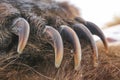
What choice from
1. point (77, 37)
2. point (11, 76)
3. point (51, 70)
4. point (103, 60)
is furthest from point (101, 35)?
point (11, 76)

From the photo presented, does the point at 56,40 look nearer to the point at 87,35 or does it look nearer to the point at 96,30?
the point at 87,35

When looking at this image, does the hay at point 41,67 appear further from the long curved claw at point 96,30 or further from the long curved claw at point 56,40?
the long curved claw at point 96,30

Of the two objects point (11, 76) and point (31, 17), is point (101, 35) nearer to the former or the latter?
point (31, 17)

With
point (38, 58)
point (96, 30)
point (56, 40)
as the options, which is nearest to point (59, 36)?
point (56, 40)

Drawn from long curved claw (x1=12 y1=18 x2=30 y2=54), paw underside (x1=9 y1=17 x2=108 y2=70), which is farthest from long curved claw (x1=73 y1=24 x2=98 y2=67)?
long curved claw (x1=12 y1=18 x2=30 y2=54)

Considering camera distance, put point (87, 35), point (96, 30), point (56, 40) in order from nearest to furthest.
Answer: point (56, 40)
point (87, 35)
point (96, 30)

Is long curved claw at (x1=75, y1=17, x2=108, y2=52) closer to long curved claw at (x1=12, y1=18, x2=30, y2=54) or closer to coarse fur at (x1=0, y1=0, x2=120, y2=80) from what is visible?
coarse fur at (x1=0, y1=0, x2=120, y2=80)
